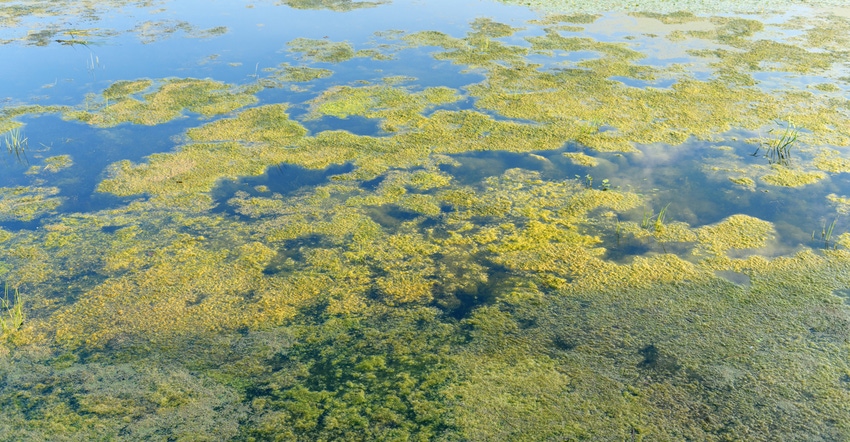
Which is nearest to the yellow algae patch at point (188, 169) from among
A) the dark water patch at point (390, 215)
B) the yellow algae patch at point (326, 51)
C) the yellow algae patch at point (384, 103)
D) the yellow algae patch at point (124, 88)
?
the yellow algae patch at point (384, 103)

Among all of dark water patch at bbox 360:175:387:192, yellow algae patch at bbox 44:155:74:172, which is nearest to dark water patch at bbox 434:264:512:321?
dark water patch at bbox 360:175:387:192

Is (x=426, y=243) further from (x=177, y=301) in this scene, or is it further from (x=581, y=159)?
(x=581, y=159)

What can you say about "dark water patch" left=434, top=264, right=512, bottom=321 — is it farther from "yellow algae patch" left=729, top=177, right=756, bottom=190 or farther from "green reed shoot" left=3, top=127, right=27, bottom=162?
"green reed shoot" left=3, top=127, right=27, bottom=162

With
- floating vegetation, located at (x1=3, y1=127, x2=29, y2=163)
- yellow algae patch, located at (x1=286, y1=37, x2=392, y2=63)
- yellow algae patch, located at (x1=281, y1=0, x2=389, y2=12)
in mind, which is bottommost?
floating vegetation, located at (x1=3, y1=127, x2=29, y2=163)

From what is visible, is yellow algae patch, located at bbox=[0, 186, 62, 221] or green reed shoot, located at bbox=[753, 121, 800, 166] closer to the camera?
yellow algae patch, located at bbox=[0, 186, 62, 221]

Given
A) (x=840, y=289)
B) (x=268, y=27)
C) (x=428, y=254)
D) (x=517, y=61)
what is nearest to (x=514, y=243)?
(x=428, y=254)

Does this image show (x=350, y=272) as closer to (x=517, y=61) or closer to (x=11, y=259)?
(x=11, y=259)
